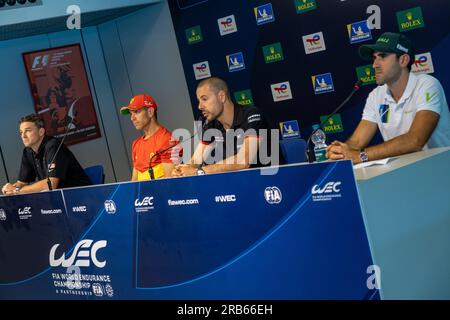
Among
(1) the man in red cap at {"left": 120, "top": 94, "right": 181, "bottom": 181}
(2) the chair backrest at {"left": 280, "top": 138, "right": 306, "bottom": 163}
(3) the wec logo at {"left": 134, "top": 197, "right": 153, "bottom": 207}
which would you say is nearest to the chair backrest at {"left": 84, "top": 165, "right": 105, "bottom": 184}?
(1) the man in red cap at {"left": 120, "top": 94, "right": 181, "bottom": 181}

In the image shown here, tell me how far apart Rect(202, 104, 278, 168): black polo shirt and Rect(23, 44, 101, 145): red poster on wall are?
313 centimetres

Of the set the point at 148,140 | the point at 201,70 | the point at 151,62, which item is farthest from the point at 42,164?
the point at 151,62

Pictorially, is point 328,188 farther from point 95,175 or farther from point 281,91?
point 281,91

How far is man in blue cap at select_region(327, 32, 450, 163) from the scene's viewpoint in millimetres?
3209

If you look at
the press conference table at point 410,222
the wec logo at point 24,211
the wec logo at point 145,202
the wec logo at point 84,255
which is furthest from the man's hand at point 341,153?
the wec logo at point 24,211

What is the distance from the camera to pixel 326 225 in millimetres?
2631

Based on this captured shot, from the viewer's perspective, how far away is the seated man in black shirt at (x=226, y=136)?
3764 mm

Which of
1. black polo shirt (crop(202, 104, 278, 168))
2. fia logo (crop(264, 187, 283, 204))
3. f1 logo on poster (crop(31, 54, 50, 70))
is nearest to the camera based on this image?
fia logo (crop(264, 187, 283, 204))

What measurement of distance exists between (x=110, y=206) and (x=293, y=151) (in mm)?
1164

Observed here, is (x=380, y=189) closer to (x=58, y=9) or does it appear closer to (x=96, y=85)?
(x=58, y=9)

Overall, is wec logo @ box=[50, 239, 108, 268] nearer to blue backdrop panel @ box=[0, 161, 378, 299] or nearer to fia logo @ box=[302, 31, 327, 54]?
blue backdrop panel @ box=[0, 161, 378, 299]

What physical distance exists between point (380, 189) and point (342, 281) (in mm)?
376

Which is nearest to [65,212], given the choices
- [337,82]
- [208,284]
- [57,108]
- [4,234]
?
[4,234]

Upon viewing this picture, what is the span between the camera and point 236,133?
13.1ft
